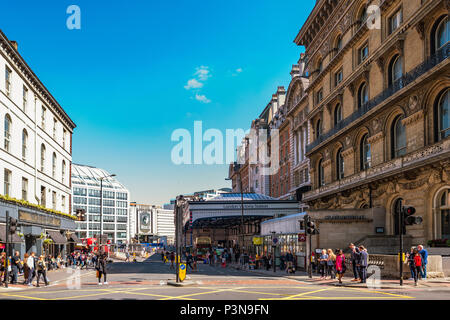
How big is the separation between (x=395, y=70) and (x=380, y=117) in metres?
3.50

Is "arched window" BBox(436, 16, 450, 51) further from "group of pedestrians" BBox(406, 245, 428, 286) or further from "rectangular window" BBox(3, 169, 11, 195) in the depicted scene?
"rectangular window" BBox(3, 169, 11, 195)

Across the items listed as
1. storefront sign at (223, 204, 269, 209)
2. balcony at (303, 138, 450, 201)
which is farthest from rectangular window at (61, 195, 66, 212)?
balcony at (303, 138, 450, 201)

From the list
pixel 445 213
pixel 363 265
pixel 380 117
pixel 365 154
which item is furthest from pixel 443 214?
pixel 365 154

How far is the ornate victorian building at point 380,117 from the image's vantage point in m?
29.2

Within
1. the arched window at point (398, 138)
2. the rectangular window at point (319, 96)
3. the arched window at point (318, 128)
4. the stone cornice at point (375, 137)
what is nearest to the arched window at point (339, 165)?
the arched window at point (318, 128)

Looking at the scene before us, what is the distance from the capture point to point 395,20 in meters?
35.2

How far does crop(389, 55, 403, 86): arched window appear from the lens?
34250 millimetres

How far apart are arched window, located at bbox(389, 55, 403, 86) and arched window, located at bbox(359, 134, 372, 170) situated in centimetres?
558

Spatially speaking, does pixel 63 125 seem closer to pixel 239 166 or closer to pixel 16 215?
pixel 16 215

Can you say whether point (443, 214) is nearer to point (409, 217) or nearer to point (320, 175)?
point (409, 217)

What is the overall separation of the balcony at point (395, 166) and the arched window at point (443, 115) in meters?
1.65

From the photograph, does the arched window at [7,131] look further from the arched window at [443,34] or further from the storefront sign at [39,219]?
the arched window at [443,34]
